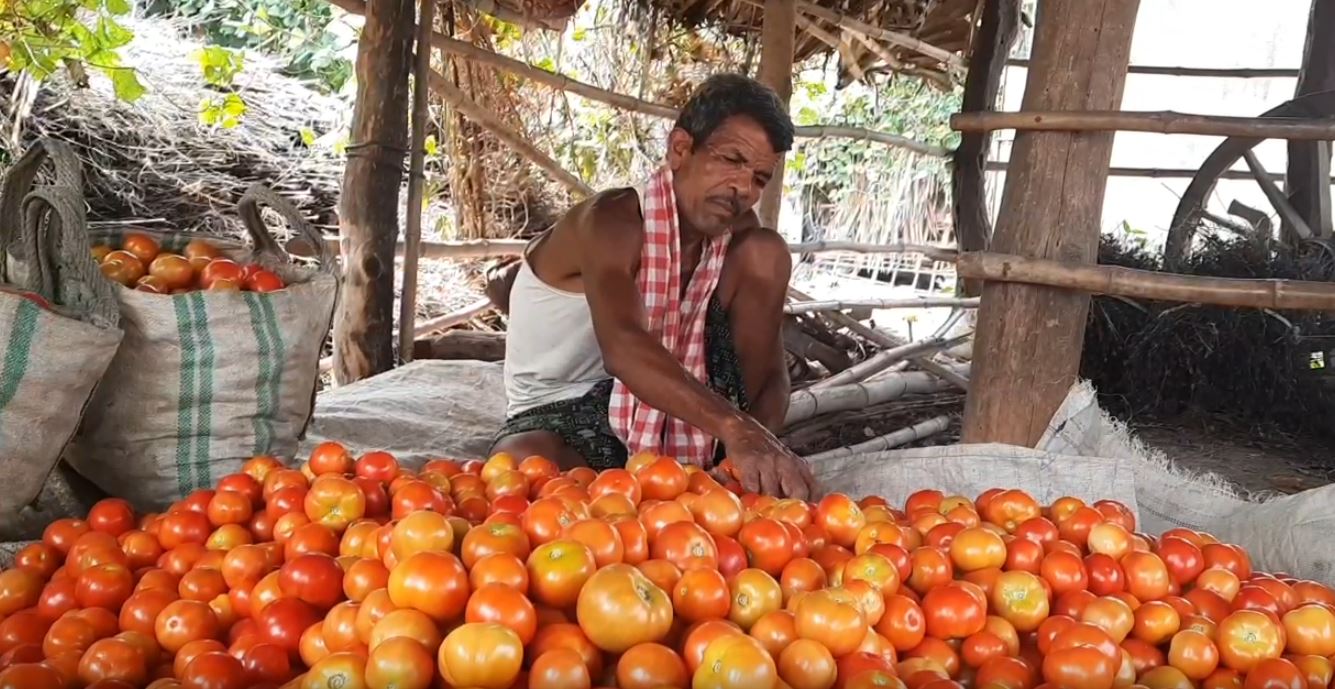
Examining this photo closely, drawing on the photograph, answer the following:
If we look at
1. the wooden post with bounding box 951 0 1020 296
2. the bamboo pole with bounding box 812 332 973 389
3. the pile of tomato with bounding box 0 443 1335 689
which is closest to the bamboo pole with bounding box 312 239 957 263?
the wooden post with bounding box 951 0 1020 296

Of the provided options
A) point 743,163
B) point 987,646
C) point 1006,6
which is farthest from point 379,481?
point 1006,6

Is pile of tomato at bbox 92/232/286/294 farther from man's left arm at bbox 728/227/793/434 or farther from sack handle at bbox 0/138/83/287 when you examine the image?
man's left arm at bbox 728/227/793/434

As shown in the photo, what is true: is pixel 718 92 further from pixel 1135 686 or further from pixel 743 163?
pixel 1135 686

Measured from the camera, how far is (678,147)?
2477mm

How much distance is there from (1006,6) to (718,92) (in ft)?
11.5

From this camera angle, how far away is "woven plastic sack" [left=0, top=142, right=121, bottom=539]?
64.9 inches

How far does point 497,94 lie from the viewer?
196 inches

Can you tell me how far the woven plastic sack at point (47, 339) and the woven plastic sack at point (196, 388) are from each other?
0.10m

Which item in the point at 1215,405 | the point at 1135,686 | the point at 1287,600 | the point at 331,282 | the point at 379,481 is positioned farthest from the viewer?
the point at 1215,405

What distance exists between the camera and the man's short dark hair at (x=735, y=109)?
92.9 inches

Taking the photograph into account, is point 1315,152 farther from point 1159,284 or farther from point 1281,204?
point 1159,284

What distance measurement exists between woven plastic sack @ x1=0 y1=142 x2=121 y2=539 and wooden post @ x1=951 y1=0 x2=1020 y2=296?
14.0ft

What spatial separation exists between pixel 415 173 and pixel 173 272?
189 centimetres

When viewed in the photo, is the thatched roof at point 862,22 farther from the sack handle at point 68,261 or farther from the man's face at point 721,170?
the sack handle at point 68,261
